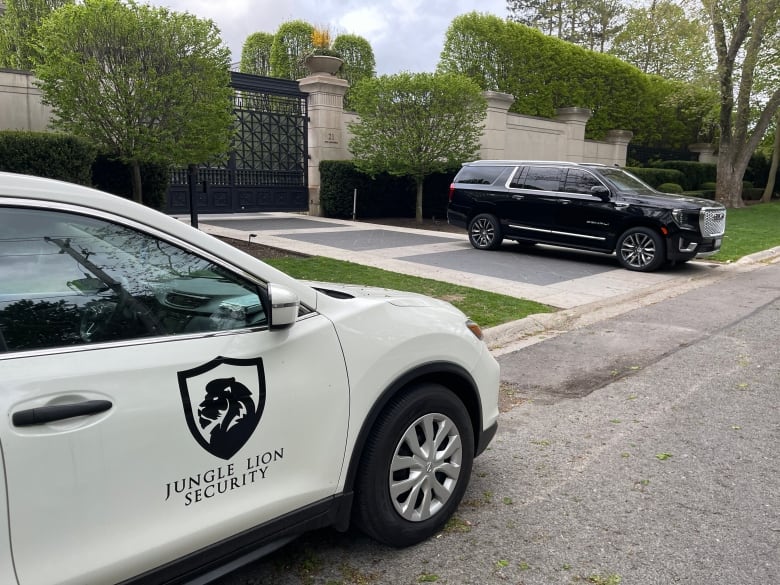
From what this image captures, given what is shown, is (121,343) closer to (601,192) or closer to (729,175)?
(601,192)

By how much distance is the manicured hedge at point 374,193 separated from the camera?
19266 millimetres

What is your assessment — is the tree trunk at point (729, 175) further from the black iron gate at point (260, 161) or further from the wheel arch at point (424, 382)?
the wheel arch at point (424, 382)

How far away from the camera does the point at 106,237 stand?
83.0 inches

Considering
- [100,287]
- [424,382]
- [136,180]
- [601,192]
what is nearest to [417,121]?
[601,192]

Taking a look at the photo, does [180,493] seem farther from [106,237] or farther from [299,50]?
[299,50]

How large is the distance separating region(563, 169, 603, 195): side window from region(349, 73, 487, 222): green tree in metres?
6.26

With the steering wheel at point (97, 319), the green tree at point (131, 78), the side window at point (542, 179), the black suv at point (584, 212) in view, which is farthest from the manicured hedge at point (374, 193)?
the steering wheel at point (97, 319)

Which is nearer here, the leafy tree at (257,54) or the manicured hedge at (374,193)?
the manicured hedge at (374,193)

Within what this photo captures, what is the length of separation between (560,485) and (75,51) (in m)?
9.92

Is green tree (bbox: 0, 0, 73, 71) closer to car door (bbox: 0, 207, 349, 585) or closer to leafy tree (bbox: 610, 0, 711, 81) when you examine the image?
leafy tree (bbox: 610, 0, 711, 81)

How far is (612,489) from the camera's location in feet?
11.6

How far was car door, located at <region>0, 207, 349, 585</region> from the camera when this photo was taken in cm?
179

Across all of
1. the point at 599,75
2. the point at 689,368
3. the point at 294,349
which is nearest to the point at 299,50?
the point at 599,75

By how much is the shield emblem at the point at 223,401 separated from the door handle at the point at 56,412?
26 centimetres
